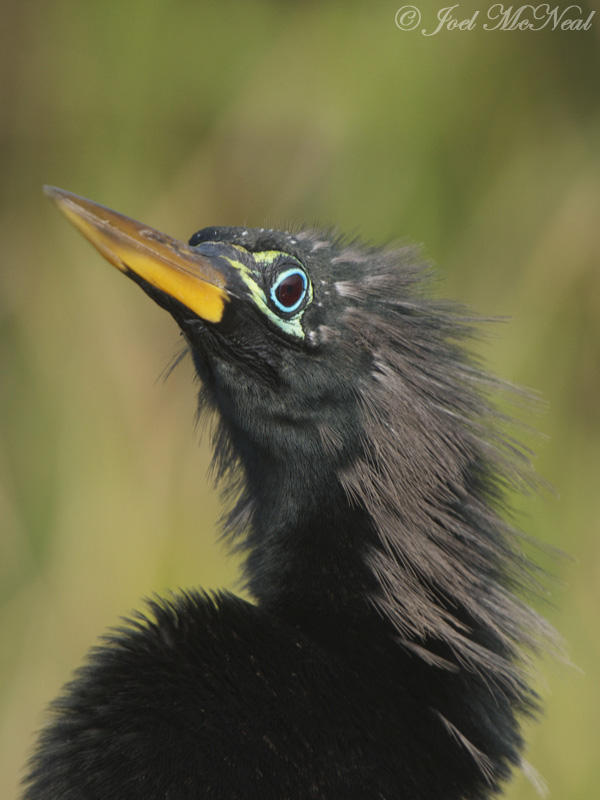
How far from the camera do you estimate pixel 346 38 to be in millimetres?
4867

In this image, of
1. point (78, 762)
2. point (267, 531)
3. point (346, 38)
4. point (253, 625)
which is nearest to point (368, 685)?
point (253, 625)

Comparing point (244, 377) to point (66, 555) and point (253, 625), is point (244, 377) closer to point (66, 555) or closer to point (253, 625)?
point (253, 625)

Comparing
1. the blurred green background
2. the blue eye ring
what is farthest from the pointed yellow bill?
the blurred green background

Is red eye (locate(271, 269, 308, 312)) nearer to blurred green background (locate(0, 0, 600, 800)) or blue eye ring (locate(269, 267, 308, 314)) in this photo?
blue eye ring (locate(269, 267, 308, 314))

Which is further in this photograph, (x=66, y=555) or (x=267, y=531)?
(x=66, y=555)

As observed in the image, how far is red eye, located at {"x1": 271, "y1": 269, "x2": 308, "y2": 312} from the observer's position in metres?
2.29

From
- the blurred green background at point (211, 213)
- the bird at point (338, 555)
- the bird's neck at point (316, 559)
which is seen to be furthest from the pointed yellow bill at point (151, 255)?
the blurred green background at point (211, 213)

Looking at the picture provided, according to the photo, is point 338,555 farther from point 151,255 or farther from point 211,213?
point 211,213

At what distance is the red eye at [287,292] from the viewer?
2.29 m

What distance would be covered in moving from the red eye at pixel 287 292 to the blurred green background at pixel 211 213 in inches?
95.1

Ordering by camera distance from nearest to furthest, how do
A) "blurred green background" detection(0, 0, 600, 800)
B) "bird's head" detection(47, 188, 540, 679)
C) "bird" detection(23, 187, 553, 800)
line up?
"bird" detection(23, 187, 553, 800), "bird's head" detection(47, 188, 540, 679), "blurred green background" detection(0, 0, 600, 800)

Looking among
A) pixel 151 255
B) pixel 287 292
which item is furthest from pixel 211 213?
pixel 151 255

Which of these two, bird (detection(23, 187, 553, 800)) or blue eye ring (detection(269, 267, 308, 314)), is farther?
blue eye ring (detection(269, 267, 308, 314))

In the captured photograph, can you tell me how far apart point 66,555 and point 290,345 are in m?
2.89
